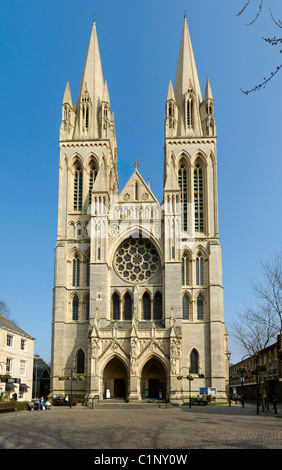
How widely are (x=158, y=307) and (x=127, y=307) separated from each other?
10.3 ft

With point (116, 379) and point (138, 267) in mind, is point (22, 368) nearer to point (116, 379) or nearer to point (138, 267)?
point (116, 379)

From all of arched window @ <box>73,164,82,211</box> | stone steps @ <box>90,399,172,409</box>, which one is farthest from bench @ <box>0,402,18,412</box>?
arched window @ <box>73,164,82,211</box>

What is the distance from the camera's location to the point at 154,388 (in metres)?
50.9

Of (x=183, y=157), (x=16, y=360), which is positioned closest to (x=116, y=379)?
(x=16, y=360)

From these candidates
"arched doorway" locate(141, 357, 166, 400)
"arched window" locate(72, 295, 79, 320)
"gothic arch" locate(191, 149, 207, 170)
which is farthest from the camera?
"gothic arch" locate(191, 149, 207, 170)

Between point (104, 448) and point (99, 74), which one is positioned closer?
point (104, 448)

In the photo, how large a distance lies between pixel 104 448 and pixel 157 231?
3989 centimetres

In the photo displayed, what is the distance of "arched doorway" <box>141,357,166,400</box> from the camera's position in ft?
165

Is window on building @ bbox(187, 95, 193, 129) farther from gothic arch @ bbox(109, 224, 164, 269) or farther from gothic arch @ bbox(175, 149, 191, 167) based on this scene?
gothic arch @ bbox(109, 224, 164, 269)

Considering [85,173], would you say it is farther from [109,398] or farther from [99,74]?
[109,398]

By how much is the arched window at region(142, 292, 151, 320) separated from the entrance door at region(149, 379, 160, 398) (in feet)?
20.2

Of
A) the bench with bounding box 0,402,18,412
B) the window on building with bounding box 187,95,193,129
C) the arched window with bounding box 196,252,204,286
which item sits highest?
A: the window on building with bounding box 187,95,193,129
